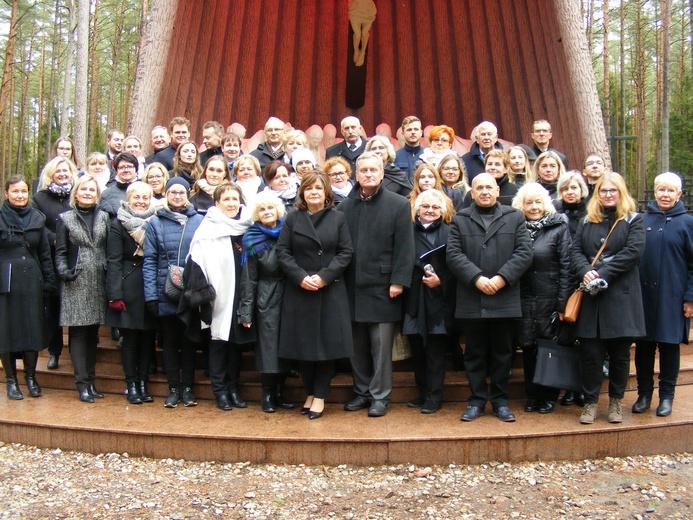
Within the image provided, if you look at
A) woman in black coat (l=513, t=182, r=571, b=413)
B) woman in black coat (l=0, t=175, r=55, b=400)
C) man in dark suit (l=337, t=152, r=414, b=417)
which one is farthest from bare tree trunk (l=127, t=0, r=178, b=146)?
woman in black coat (l=513, t=182, r=571, b=413)

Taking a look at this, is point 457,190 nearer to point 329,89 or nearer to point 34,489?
point 34,489

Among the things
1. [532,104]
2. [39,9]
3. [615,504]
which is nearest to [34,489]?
[615,504]

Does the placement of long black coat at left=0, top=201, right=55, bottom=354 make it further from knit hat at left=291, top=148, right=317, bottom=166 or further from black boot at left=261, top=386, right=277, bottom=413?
knit hat at left=291, top=148, right=317, bottom=166

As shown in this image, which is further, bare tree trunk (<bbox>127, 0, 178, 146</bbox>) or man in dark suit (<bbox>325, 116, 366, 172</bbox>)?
bare tree trunk (<bbox>127, 0, 178, 146</bbox>)

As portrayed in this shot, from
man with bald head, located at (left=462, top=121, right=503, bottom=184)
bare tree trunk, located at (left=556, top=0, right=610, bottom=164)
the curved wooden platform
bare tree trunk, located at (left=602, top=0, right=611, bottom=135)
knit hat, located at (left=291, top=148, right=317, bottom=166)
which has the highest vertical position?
bare tree trunk, located at (left=602, top=0, right=611, bottom=135)

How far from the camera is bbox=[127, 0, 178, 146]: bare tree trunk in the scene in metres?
6.75

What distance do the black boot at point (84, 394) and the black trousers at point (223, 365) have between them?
812 mm

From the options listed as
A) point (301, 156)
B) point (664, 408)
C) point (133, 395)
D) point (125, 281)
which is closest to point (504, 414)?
point (664, 408)

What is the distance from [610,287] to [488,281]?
26.8 inches

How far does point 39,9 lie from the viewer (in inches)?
1009

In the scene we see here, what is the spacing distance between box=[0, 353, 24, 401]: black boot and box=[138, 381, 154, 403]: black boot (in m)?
0.81

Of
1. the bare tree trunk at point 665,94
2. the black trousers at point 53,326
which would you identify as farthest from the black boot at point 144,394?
the bare tree trunk at point 665,94

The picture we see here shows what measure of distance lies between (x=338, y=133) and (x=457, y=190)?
4.55 m

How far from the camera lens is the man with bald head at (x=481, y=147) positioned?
546 centimetres
